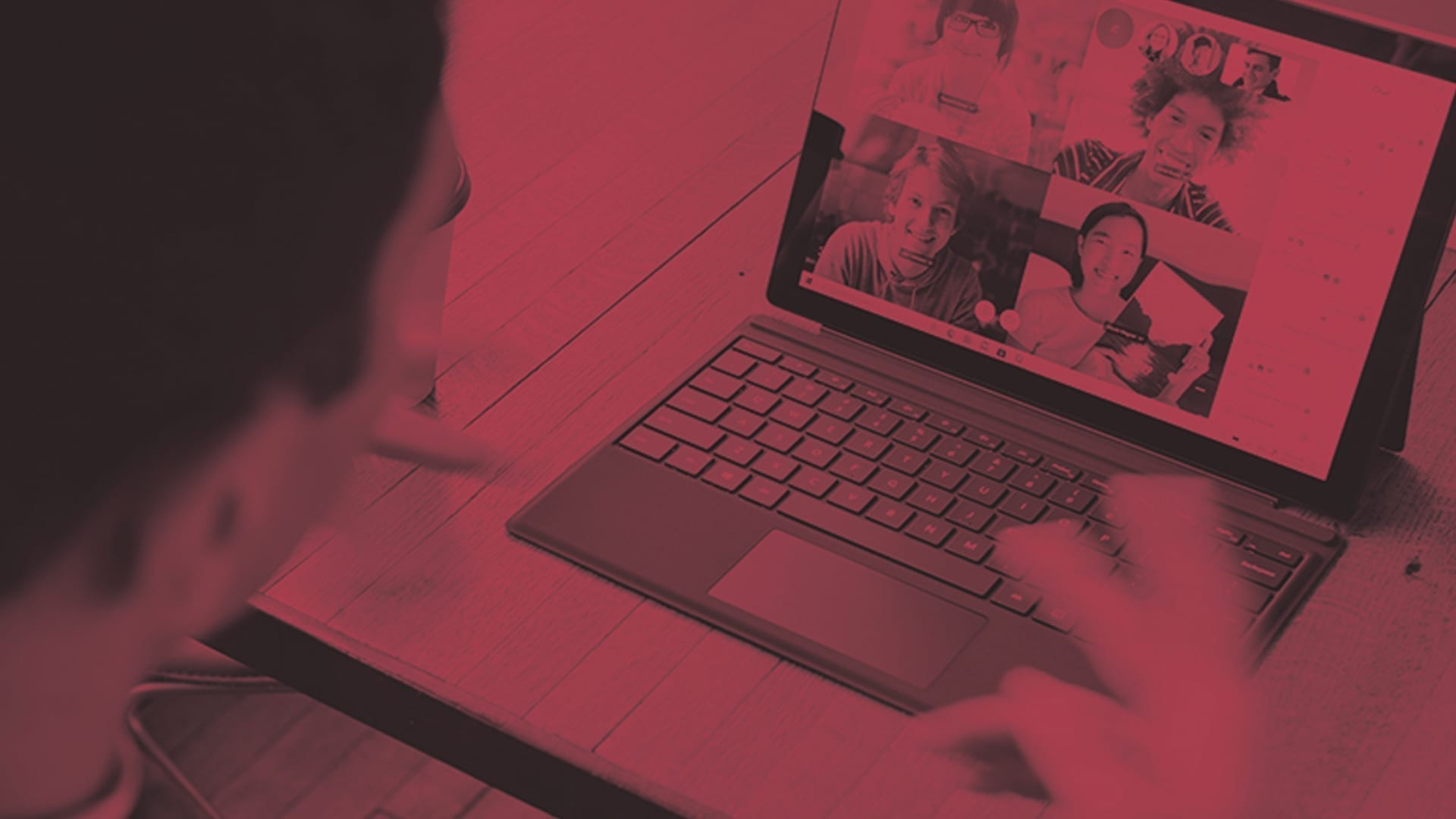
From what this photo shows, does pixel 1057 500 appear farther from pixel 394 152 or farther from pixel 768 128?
pixel 394 152

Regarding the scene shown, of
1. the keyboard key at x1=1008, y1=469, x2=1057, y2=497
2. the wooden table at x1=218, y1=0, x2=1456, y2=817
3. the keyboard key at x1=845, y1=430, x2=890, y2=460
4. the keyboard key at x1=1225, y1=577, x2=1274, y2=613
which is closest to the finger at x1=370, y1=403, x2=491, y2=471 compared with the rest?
the wooden table at x1=218, y1=0, x2=1456, y2=817

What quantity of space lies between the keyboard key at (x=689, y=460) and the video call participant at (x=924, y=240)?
179 mm

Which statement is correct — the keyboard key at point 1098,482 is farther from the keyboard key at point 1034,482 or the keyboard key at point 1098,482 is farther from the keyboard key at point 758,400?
the keyboard key at point 758,400

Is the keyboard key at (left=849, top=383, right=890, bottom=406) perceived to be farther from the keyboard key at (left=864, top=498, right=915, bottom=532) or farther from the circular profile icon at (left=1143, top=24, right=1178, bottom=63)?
the circular profile icon at (left=1143, top=24, right=1178, bottom=63)

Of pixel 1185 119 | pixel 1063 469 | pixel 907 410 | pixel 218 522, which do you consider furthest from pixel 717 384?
pixel 218 522

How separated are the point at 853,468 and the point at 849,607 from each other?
0.39ft

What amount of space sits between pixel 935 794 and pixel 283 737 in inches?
60.5

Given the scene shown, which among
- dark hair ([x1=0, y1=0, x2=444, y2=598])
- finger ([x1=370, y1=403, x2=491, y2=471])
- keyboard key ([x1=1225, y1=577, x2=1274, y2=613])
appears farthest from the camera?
keyboard key ([x1=1225, y1=577, x2=1274, y2=613])

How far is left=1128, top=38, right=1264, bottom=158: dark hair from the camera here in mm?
940

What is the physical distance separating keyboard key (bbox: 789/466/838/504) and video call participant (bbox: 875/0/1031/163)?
0.79 ft

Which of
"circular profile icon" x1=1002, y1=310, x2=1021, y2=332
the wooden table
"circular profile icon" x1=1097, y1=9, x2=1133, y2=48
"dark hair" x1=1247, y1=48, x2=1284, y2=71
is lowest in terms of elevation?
the wooden table

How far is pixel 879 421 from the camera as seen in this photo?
1.00 metres

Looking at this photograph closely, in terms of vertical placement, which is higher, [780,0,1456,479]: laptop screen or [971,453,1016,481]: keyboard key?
[780,0,1456,479]: laptop screen

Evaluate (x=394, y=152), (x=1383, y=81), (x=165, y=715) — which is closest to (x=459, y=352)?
(x=1383, y=81)
